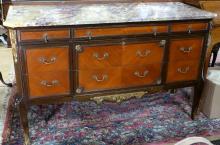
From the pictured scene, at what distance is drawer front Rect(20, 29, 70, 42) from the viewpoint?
1.71 metres

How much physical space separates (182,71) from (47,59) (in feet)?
3.20

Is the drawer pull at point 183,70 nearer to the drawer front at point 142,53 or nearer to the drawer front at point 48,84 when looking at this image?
the drawer front at point 142,53

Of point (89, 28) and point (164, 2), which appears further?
point (164, 2)

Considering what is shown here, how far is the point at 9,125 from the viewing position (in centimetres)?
221

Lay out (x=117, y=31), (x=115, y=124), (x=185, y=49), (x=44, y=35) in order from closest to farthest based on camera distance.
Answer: (x=44, y=35)
(x=117, y=31)
(x=185, y=49)
(x=115, y=124)

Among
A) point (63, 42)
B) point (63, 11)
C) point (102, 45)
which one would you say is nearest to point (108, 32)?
point (102, 45)

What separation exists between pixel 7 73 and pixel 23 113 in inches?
52.4

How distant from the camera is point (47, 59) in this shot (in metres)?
1.80

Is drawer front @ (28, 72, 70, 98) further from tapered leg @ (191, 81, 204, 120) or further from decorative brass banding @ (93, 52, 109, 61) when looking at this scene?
tapered leg @ (191, 81, 204, 120)

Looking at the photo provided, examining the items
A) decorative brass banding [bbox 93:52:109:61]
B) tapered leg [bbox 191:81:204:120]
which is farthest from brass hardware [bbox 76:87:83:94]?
tapered leg [bbox 191:81:204:120]

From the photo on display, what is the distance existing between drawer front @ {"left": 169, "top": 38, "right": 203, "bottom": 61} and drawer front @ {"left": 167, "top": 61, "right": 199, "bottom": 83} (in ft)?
0.13

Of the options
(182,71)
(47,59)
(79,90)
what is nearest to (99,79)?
(79,90)

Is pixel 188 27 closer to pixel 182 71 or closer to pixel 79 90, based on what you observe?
pixel 182 71

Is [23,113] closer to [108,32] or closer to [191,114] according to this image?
[108,32]
